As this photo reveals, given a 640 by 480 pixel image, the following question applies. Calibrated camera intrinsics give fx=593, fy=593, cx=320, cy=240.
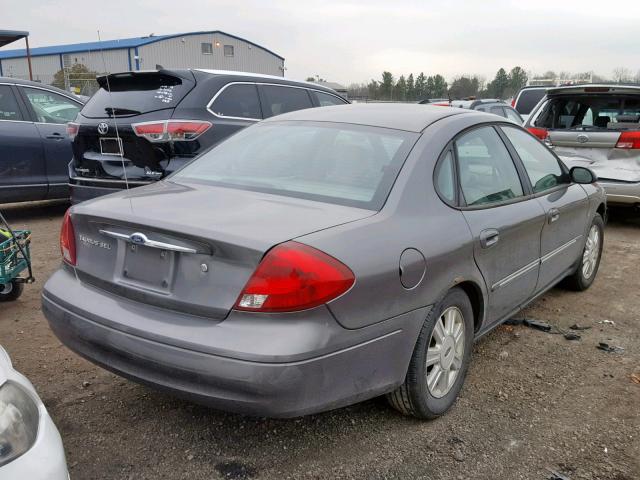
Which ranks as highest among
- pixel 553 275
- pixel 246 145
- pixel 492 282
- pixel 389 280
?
pixel 246 145

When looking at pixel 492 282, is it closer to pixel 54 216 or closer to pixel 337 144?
pixel 337 144

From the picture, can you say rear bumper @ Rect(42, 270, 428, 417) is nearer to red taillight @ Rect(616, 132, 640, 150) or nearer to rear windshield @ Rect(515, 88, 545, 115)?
red taillight @ Rect(616, 132, 640, 150)

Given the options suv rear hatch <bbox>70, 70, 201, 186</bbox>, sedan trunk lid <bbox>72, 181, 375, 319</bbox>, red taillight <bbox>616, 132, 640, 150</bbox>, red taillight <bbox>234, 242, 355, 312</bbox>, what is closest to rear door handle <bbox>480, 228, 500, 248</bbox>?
sedan trunk lid <bbox>72, 181, 375, 319</bbox>

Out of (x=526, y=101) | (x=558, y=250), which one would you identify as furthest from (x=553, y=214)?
(x=526, y=101)

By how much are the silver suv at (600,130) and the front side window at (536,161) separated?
2.58 metres

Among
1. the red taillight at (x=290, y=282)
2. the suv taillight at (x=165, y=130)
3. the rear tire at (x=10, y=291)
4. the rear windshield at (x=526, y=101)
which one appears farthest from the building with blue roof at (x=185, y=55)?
the red taillight at (x=290, y=282)

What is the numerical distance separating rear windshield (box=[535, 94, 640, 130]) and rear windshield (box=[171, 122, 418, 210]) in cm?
519

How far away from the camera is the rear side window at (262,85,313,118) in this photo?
6719 millimetres

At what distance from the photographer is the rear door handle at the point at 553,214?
3947 mm

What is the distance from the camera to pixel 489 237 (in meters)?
3.18

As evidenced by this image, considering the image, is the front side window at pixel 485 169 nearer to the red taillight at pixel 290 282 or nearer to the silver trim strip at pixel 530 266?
the silver trim strip at pixel 530 266

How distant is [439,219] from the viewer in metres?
2.85

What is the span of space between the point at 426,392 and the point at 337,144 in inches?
53.0

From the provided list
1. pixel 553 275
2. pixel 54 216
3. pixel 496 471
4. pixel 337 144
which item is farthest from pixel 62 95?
pixel 496 471
